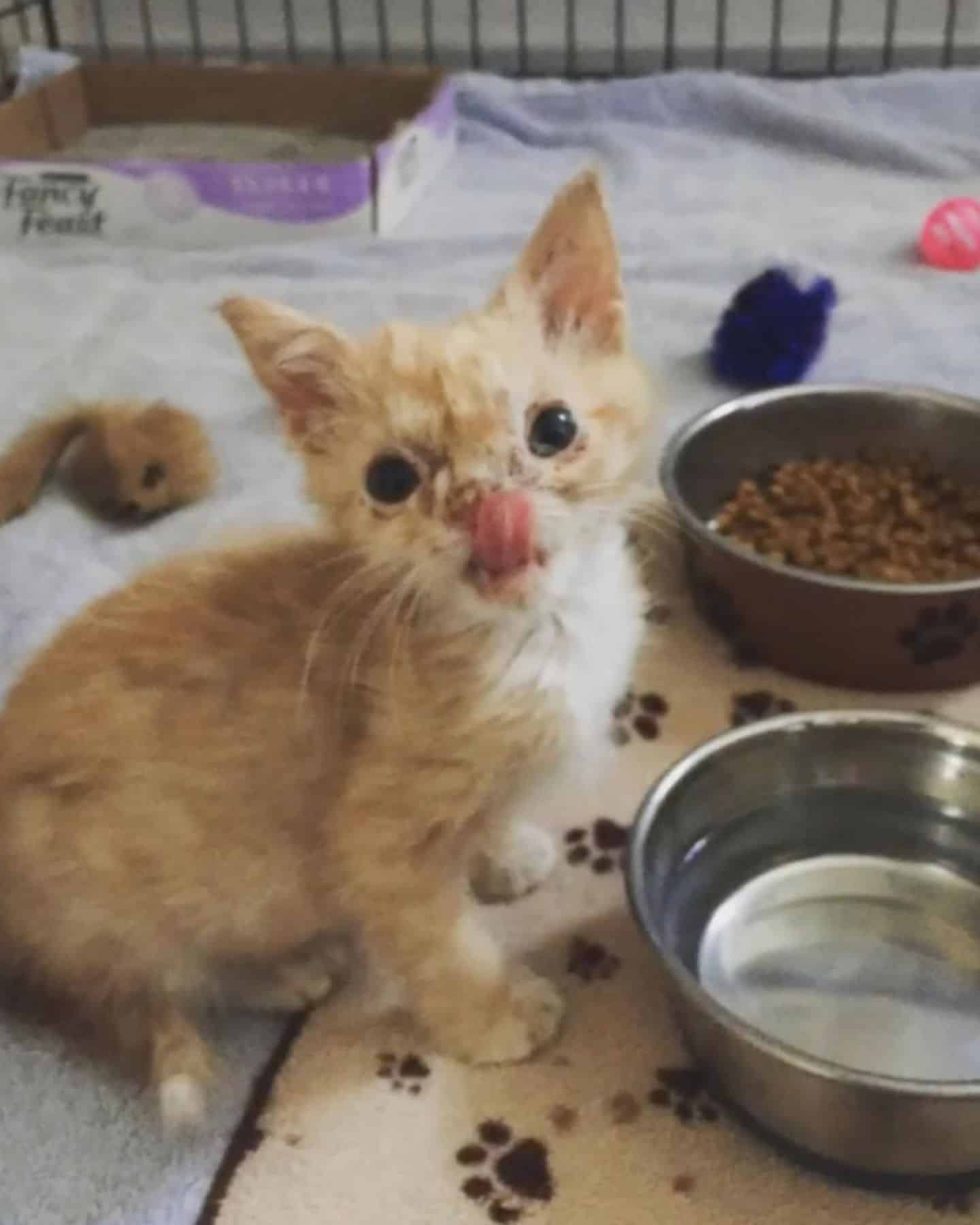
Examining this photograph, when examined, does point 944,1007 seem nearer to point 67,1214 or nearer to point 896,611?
point 896,611

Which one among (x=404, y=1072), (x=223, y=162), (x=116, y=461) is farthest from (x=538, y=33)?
(x=404, y=1072)

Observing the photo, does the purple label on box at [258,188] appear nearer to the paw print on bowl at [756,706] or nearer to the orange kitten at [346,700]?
the paw print on bowl at [756,706]

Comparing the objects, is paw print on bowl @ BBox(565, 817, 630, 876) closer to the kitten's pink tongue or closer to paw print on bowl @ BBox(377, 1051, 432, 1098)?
paw print on bowl @ BBox(377, 1051, 432, 1098)

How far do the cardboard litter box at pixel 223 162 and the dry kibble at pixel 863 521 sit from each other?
3.06ft

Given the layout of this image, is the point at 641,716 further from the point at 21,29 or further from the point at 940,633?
the point at 21,29

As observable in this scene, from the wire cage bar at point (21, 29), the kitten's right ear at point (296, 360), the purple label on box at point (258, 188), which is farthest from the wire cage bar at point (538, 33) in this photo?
the kitten's right ear at point (296, 360)

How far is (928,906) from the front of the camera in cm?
116

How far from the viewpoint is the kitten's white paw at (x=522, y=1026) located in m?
1.06

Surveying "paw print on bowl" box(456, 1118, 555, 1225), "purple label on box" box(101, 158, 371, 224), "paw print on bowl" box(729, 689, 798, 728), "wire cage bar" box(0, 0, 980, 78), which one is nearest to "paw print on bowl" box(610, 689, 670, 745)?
"paw print on bowl" box(729, 689, 798, 728)

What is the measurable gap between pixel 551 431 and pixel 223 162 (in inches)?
60.0

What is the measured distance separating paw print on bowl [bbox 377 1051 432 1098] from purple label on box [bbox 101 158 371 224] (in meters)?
1.44

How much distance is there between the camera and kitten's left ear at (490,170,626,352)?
3.20ft

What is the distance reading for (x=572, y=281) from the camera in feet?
3.21

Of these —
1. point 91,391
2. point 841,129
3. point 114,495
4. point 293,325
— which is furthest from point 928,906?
point 841,129
